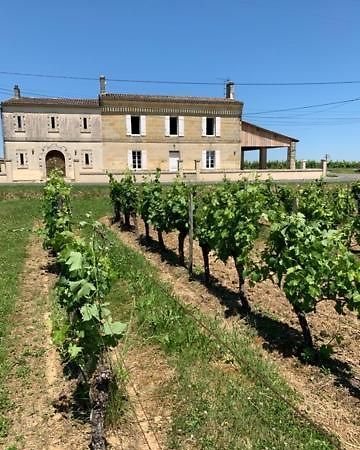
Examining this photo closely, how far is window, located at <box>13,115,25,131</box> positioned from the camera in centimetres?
2895

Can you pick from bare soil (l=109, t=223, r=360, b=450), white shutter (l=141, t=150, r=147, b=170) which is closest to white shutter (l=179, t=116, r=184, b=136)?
white shutter (l=141, t=150, r=147, b=170)

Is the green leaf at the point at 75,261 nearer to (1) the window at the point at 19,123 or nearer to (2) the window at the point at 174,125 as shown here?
(1) the window at the point at 19,123

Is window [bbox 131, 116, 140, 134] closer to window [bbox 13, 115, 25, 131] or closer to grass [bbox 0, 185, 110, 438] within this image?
window [bbox 13, 115, 25, 131]

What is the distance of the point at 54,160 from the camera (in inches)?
1195

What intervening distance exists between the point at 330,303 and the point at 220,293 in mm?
1875

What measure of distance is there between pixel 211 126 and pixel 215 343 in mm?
29394

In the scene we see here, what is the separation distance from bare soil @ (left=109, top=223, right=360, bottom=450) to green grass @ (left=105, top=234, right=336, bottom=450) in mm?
250

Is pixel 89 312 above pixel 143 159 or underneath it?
underneath

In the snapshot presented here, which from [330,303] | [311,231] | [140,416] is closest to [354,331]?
[330,303]

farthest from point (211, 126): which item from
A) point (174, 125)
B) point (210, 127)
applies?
point (174, 125)

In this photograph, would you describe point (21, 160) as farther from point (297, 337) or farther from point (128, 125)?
point (297, 337)

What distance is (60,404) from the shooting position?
13.9 feet

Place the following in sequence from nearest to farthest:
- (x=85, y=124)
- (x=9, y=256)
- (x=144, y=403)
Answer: (x=144, y=403), (x=9, y=256), (x=85, y=124)

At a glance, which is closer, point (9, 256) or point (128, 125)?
point (9, 256)
